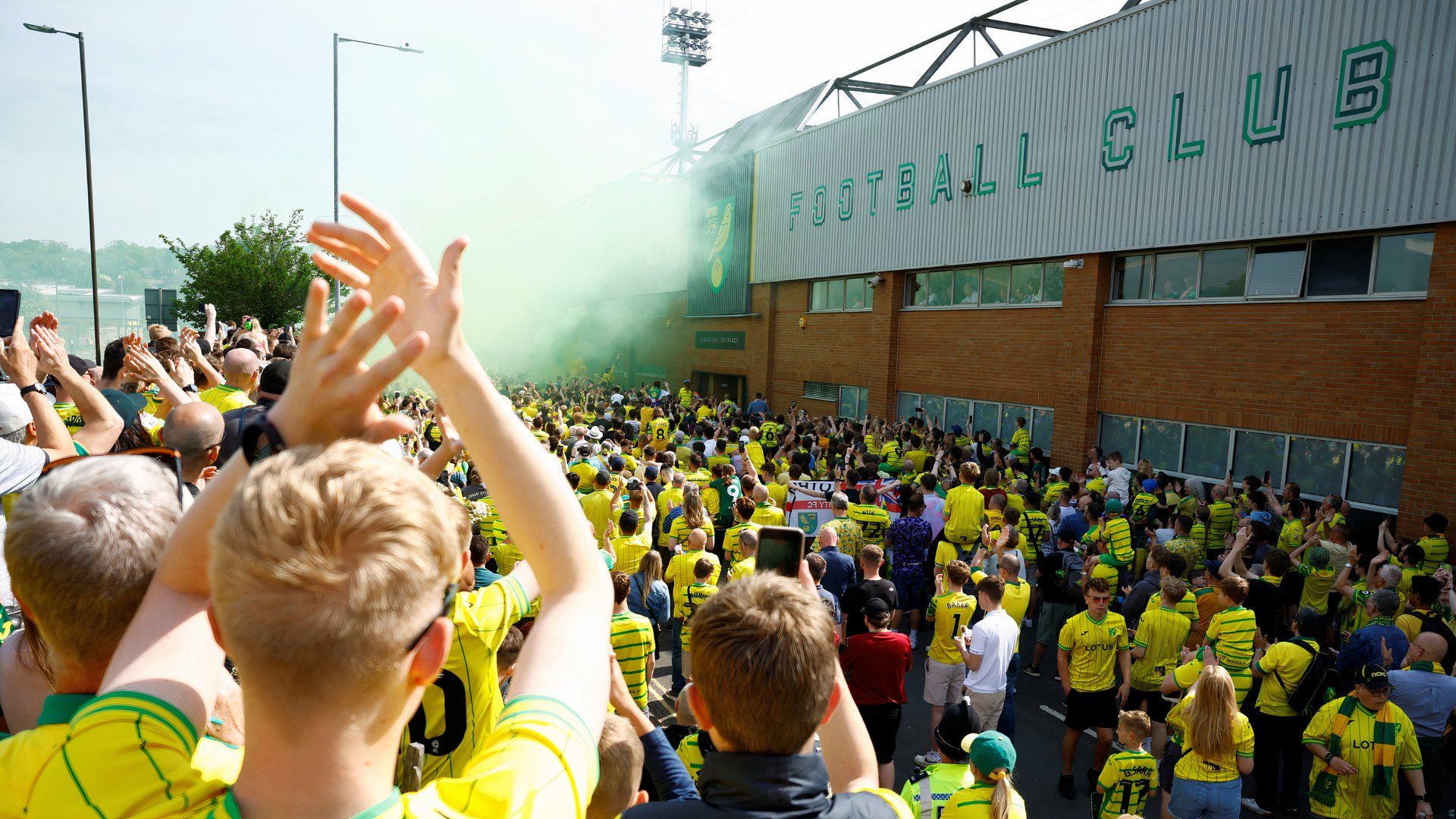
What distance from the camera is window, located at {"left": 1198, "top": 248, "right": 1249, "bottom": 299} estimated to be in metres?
11.5

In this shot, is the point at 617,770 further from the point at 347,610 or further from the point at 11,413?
the point at 11,413

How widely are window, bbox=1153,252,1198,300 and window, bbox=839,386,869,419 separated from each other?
751cm

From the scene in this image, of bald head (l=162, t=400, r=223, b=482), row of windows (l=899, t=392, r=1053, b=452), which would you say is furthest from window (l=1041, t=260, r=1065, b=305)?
bald head (l=162, t=400, r=223, b=482)

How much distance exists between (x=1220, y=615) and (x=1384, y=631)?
44.6 inches

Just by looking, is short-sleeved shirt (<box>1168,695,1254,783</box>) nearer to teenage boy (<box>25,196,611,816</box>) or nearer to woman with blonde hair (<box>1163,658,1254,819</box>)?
woman with blonde hair (<box>1163,658,1254,819</box>)

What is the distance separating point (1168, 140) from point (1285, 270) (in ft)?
8.78

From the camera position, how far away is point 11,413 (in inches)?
135

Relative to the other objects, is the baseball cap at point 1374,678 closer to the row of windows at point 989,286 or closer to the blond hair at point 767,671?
the blond hair at point 767,671

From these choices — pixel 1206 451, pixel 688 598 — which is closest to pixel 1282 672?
pixel 688 598

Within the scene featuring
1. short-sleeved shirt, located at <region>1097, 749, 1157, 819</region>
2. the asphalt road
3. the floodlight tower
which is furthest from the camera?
the floodlight tower

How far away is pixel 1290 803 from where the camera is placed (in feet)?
19.5

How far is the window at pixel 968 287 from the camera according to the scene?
16.3m

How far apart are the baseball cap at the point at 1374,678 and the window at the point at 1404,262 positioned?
673 cm

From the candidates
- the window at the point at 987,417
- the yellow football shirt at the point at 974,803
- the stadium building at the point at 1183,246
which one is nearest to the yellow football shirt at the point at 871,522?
the yellow football shirt at the point at 974,803
